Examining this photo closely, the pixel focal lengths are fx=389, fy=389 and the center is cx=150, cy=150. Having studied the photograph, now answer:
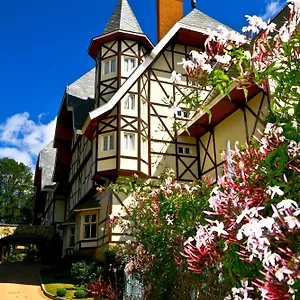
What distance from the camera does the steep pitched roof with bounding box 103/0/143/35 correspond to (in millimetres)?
22453

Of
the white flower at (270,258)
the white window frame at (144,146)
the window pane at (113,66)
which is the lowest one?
the white flower at (270,258)

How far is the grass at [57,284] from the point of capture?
53.0 ft

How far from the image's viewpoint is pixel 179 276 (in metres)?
6.44

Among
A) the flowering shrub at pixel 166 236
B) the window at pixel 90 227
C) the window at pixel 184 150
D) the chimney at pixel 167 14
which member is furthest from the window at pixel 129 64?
the flowering shrub at pixel 166 236

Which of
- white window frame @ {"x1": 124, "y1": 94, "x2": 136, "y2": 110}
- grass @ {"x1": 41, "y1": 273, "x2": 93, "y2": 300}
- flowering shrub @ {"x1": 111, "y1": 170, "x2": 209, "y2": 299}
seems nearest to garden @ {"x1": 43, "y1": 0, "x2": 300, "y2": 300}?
flowering shrub @ {"x1": 111, "y1": 170, "x2": 209, "y2": 299}

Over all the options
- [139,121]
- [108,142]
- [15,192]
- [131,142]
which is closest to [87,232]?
[108,142]

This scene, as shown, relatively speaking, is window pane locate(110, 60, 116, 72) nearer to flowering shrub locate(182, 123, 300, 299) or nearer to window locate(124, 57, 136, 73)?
window locate(124, 57, 136, 73)

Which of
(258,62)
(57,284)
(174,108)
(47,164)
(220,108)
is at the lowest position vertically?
(57,284)

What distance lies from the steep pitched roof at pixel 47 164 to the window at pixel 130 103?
739 inches

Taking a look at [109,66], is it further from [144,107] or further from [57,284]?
[57,284]

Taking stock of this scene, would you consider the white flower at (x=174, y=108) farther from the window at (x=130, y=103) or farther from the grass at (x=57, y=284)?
the window at (x=130, y=103)

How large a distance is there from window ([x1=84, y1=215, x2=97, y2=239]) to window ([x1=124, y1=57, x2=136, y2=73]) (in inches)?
330

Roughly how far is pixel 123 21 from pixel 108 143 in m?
7.84

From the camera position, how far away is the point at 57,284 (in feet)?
59.5
